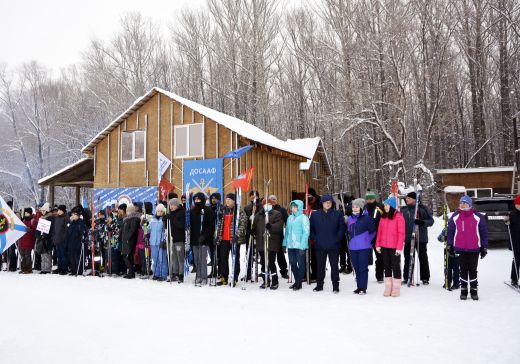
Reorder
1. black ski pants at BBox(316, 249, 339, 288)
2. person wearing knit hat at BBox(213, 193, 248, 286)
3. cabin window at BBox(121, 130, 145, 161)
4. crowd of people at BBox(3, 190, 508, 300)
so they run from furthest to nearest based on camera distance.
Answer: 1. cabin window at BBox(121, 130, 145, 161)
2. person wearing knit hat at BBox(213, 193, 248, 286)
3. black ski pants at BBox(316, 249, 339, 288)
4. crowd of people at BBox(3, 190, 508, 300)

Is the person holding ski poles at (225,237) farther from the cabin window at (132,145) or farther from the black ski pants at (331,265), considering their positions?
the cabin window at (132,145)

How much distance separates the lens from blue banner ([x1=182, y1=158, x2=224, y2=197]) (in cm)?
1777

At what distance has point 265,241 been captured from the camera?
901 cm

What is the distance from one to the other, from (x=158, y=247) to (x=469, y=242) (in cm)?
651

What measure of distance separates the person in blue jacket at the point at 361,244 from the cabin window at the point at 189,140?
11116 mm

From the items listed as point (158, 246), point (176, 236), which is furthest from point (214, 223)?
point (158, 246)

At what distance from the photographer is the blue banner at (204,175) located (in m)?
17.8

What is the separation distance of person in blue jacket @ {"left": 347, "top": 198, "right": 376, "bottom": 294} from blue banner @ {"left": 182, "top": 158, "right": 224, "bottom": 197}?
990 cm

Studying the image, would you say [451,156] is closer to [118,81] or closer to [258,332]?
[118,81]

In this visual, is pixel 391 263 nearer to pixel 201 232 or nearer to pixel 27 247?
pixel 201 232

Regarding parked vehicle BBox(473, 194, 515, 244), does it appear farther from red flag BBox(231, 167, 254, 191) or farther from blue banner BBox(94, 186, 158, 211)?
blue banner BBox(94, 186, 158, 211)

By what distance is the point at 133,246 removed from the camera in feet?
33.6

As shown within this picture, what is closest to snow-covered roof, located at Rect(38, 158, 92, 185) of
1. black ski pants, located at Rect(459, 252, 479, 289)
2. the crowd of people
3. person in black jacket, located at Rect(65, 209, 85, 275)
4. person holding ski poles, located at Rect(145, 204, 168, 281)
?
the crowd of people

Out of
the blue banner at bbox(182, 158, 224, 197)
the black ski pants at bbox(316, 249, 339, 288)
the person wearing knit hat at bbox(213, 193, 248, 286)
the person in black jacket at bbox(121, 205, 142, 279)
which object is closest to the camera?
the black ski pants at bbox(316, 249, 339, 288)
